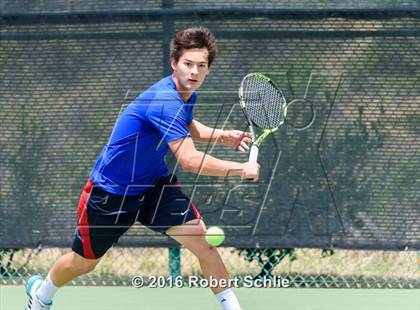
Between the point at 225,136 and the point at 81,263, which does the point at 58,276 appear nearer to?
the point at 81,263

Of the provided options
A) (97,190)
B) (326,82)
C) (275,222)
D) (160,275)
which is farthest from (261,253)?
(97,190)

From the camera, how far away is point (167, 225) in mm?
3973

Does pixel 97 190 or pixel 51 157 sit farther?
pixel 51 157

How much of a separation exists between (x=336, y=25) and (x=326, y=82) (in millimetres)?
359

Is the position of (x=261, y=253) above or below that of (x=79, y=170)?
below

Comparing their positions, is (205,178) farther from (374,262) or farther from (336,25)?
(374,262)

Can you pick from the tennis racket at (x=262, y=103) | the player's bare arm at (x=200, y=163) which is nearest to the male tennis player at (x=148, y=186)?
the player's bare arm at (x=200, y=163)

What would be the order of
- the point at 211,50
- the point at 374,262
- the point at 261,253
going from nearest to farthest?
the point at 211,50, the point at 261,253, the point at 374,262

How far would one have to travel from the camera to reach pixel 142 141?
3.85 meters

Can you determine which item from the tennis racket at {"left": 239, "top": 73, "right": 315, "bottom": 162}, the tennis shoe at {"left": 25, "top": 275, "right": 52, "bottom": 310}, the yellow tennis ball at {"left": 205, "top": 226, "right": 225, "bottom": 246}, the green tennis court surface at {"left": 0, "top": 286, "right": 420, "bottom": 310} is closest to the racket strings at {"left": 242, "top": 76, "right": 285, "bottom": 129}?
the tennis racket at {"left": 239, "top": 73, "right": 315, "bottom": 162}

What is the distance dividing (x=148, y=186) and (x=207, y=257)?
440mm

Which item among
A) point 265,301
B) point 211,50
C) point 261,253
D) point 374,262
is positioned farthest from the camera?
point 374,262

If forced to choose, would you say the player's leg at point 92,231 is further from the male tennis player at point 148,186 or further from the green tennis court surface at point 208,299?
the green tennis court surface at point 208,299

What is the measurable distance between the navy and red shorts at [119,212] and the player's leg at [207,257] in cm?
6
